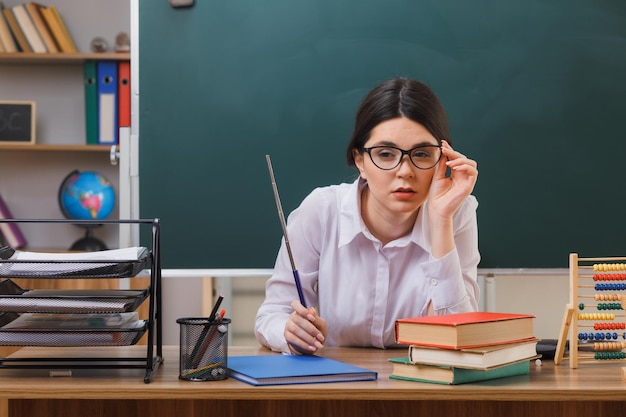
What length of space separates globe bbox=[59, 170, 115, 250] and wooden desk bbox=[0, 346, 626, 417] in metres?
2.48

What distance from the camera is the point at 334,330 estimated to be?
2.05 m

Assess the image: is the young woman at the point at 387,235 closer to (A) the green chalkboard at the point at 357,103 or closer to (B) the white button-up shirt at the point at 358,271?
(B) the white button-up shirt at the point at 358,271

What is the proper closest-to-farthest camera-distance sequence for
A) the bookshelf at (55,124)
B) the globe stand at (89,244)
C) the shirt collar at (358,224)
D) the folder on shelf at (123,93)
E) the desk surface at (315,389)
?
the desk surface at (315,389) < the shirt collar at (358,224) < the folder on shelf at (123,93) < the globe stand at (89,244) < the bookshelf at (55,124)

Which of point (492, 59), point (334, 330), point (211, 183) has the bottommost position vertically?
point (334, 330)

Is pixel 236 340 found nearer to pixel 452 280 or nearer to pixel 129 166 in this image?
pixel 129 166

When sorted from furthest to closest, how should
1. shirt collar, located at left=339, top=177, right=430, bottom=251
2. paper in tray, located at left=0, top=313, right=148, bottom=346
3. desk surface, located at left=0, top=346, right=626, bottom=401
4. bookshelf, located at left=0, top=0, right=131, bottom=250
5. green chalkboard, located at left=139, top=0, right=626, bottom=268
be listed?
bookshelf, located at left=0, top=0, right=131, bottom=250 < green chalkboard, located at left=139, top=0, right=626, bottom=268 < shirt collar, located at left=339, top=177, right=430, bottom=251 < paper in tray, located at left=0, top=313, right=148, bottom=346 < desk surface, located at left=0, top=346, right=626, bottom=401

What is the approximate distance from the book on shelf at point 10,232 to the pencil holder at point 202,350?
303 centimetres

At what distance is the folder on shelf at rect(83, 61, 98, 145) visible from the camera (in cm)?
397

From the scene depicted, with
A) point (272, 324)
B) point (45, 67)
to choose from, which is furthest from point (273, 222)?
point (45, 67)

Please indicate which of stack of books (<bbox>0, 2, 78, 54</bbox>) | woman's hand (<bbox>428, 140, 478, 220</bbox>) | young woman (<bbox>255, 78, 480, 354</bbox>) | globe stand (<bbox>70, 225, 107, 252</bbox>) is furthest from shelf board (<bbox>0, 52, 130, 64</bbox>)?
woman's hand (<bbox>428, 140, 478, 220</bbox>)

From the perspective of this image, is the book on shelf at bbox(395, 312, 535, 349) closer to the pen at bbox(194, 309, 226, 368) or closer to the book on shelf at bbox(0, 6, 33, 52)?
the pen at bbox(194, 309, 226, 368)

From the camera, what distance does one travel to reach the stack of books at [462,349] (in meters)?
1.31

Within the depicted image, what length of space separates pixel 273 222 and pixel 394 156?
3.65ft

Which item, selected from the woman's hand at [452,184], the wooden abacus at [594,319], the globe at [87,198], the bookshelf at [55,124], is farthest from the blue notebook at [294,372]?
the bookshelf at [55,124]
